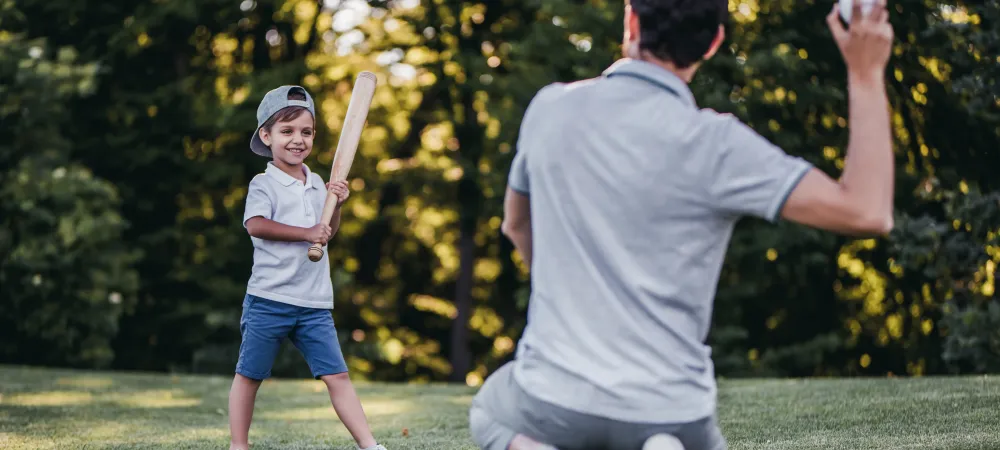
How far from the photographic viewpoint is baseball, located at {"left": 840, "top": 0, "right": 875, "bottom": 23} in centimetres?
203

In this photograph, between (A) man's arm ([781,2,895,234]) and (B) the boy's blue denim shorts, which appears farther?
(B) the boy's blue denim shorts

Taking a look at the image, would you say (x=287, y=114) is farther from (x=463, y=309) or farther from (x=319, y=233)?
(x=463, y=309)

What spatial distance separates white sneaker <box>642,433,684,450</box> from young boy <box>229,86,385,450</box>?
8.16 ft

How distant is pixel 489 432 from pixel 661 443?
36 centimetres

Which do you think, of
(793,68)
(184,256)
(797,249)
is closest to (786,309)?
(797,249)

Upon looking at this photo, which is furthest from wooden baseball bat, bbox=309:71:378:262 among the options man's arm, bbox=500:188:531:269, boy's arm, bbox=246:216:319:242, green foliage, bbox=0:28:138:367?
green foliage, bbox=0:28:138:367

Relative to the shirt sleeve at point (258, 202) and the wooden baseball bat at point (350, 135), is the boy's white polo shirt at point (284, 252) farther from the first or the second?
the wooden baseball bat at point (350, 135)

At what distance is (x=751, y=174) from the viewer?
196 centimetres

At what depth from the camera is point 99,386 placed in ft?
30.2

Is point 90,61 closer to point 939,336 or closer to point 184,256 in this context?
point 184,256

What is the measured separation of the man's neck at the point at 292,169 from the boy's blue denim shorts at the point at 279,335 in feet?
1.61

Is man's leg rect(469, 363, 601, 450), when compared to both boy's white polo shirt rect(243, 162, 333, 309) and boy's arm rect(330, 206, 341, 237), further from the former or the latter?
boy's arm rect(330, 206, 341, 237)

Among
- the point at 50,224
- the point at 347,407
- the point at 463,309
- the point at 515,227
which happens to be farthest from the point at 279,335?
the point at 463,309

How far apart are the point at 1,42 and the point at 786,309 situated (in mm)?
9824
